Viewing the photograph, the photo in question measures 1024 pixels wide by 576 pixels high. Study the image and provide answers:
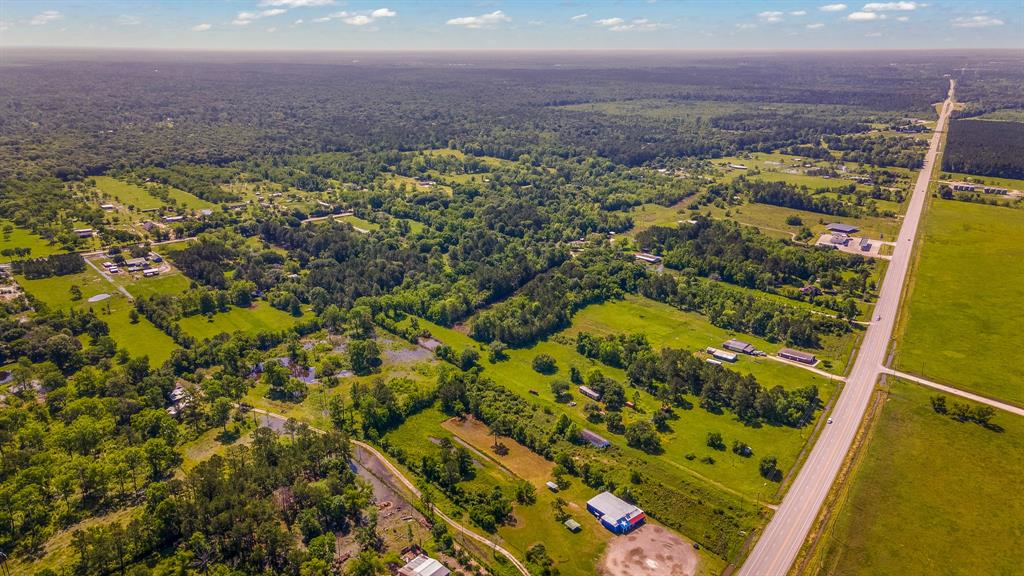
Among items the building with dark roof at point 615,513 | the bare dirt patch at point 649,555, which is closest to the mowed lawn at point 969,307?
the bare dirt patch at point 649,555

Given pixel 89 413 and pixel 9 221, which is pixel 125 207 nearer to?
pixel 9 221

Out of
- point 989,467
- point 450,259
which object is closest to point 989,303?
point 989,467

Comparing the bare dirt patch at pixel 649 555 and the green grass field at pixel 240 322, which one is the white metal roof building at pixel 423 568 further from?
the green grass field at pixel 240 322

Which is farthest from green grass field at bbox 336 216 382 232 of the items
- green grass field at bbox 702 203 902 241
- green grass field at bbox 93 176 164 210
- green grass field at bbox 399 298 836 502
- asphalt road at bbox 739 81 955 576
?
asphalt road at bbox 739 81 955 576

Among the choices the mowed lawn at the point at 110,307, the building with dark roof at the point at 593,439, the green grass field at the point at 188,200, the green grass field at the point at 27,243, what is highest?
the green grass field at the point at 188,200

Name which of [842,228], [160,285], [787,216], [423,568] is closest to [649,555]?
[423,568]

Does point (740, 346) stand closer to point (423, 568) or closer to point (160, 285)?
point (423, 568)
